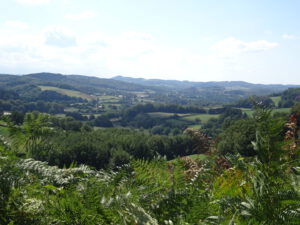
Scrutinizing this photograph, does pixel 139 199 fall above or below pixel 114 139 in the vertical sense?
above

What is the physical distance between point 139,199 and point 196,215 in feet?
1.63

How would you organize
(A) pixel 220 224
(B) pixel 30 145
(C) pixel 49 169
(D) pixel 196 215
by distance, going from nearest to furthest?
1. (A) pixel 220 224
2. (D) pixel 196 215
3. (C) pixel 49 169
4. (B) pixel 30 145

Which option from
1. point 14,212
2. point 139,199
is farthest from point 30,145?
point 139,199

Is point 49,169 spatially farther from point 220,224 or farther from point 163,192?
point 220,224

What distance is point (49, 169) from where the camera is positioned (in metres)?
2.71

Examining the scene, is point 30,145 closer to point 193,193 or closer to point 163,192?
point 163,192

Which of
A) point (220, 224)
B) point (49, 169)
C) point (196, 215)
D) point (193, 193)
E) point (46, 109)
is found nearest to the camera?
point (220, 224)

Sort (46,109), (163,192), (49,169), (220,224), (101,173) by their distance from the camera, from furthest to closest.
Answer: (46,109) < (101,173) < (49,169) < (163,192) < (220,224)

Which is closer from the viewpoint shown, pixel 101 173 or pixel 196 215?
pixel 196 215

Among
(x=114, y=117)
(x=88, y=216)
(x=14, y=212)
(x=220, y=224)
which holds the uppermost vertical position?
(x=220, y=224)

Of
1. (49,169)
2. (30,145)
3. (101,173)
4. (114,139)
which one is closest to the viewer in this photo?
(49,169)

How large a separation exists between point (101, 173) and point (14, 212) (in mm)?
981

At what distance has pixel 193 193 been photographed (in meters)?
1.98

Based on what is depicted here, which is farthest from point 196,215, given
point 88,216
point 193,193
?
point 88,216
